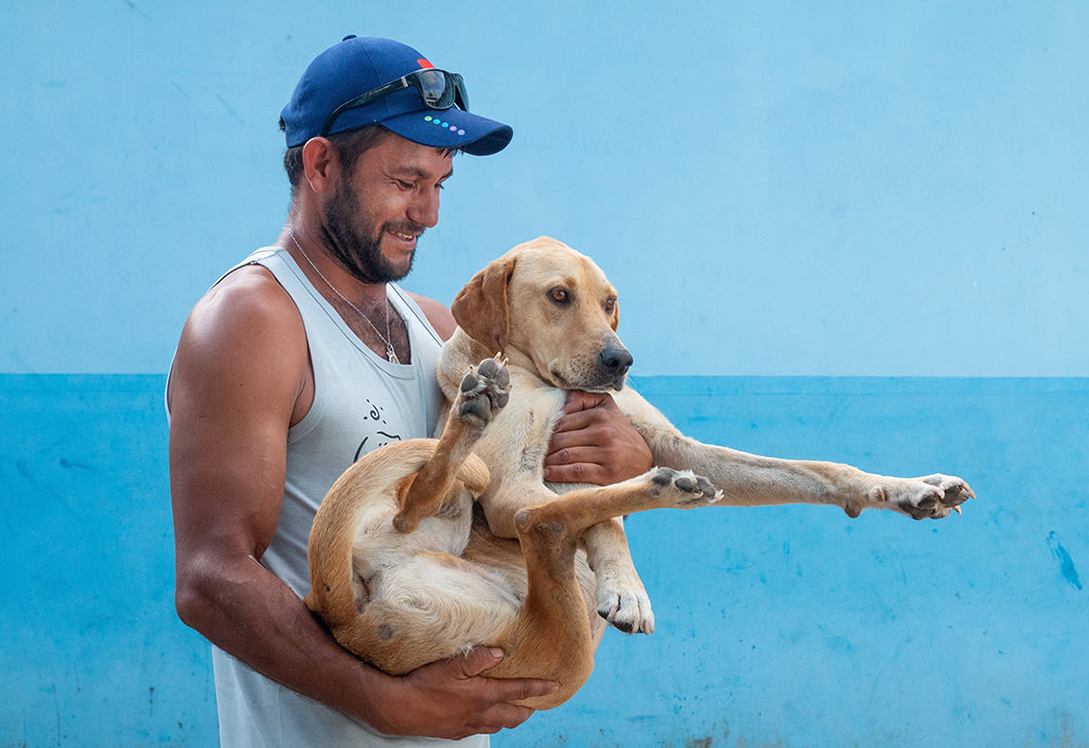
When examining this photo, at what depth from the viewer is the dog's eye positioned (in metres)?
1.98

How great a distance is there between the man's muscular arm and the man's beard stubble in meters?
0.29

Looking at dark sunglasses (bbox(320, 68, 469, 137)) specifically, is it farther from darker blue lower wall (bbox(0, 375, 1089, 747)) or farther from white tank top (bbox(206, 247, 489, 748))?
darker blue lower wall (bbox(0, 375, 1089, 747))

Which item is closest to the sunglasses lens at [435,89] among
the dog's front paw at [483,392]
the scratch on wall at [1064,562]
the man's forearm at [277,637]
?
the dog's front paw at [483,392]

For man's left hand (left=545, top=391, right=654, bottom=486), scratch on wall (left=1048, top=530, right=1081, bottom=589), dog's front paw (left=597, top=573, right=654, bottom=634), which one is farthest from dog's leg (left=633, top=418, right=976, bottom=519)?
scratch on wall (left=1048, top=530, right=1081, bottom=589)

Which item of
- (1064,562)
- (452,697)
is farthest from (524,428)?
(1064,562)

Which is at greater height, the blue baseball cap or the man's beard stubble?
the blue baseball cap

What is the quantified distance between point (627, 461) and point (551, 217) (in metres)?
1.88

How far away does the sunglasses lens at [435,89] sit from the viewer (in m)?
1.74

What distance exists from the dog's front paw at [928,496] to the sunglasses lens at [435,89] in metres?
1.06

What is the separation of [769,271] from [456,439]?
241cm

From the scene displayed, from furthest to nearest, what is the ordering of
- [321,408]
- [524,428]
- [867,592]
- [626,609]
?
[867,592], [524,428], [321,408], [626,609]

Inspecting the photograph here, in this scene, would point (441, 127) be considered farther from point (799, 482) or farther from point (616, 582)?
point (799, 482)

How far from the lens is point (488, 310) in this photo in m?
2.00

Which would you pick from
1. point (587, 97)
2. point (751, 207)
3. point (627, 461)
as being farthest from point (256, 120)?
point (627, 461)
